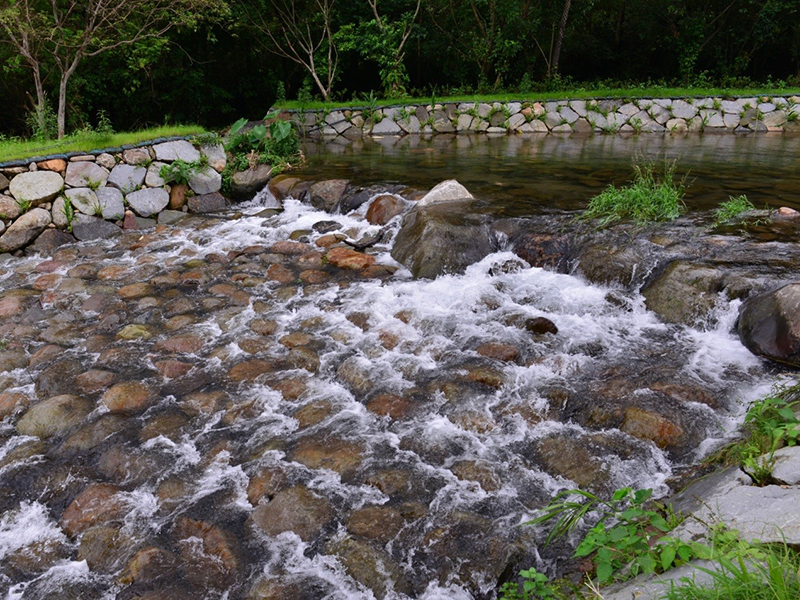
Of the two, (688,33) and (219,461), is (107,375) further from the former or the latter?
(688,33)

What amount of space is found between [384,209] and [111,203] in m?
3.98

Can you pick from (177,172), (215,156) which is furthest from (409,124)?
(177,172)

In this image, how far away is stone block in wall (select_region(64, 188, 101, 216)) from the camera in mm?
8008

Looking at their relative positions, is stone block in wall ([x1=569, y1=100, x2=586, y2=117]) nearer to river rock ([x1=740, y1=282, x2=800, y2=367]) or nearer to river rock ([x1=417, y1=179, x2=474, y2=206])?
river rock ([x1=417, y1=179, x2=474, y2=206])

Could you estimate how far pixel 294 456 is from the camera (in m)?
3.54

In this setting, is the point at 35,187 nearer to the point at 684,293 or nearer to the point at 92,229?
the point at 92,229

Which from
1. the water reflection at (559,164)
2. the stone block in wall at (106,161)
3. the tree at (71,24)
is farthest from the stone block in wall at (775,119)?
the stone block in wall at (106,161)

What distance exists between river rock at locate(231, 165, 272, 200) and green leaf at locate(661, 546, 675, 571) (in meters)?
8.43

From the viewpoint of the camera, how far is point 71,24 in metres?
11.5

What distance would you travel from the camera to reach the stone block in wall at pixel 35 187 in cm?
772

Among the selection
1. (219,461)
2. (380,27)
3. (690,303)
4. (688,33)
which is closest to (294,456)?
(219,461)

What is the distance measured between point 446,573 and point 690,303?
3247mm

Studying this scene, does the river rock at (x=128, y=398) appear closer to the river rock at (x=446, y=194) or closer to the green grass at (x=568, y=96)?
the river rock at (x=446, y=194)

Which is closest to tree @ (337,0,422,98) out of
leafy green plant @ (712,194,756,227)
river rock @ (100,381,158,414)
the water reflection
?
the water reflection
